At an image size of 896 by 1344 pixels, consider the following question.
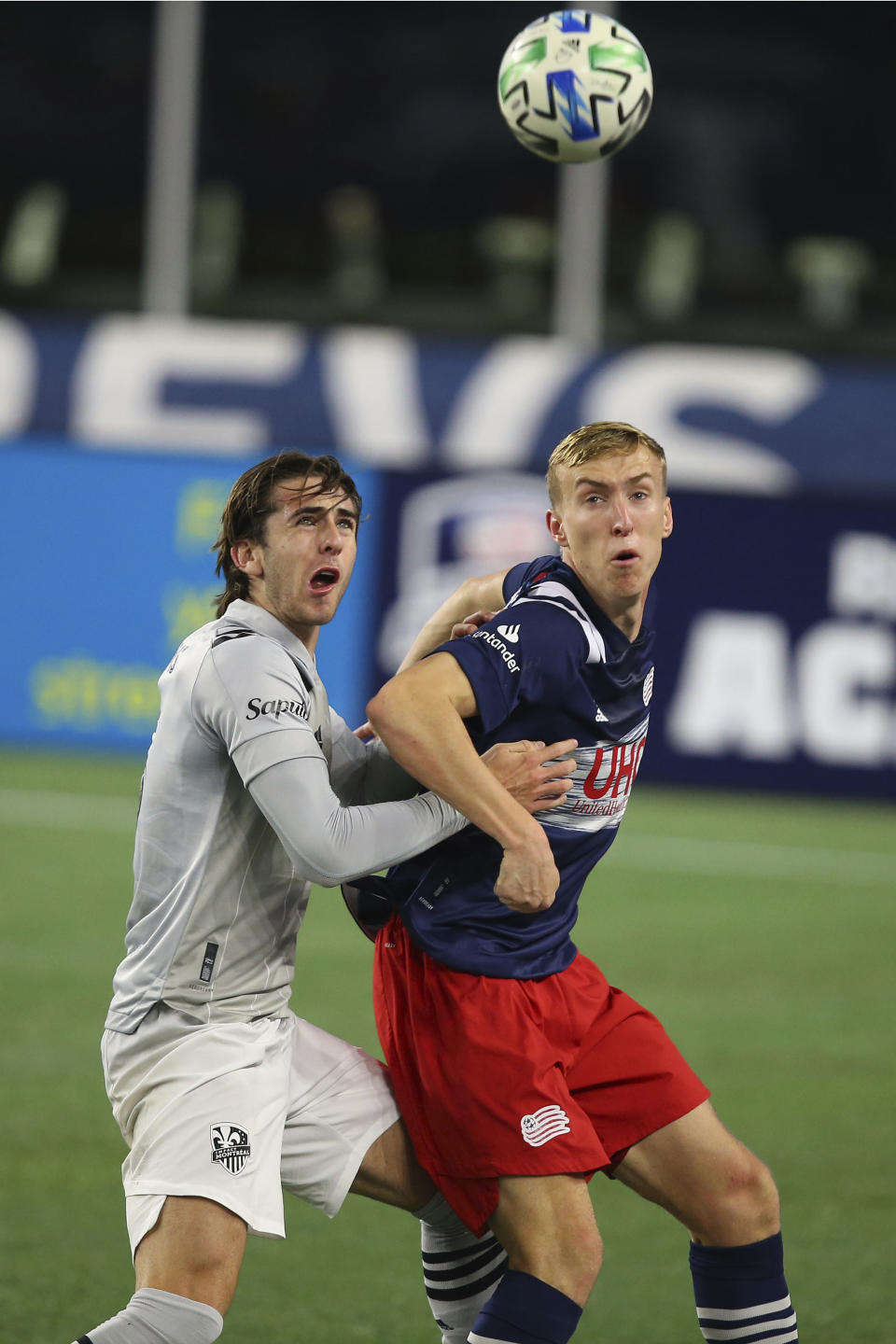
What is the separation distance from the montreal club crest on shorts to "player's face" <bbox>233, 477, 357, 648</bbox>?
981 mm

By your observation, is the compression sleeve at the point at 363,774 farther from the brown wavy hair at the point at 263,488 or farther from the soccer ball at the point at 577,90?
the soccer ball at the point at 577,90

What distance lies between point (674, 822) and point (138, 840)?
843 centimetres

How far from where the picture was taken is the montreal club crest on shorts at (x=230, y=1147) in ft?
10.8

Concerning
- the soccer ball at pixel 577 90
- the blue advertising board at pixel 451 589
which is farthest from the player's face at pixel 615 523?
the blue advertising board at pixel 451 589

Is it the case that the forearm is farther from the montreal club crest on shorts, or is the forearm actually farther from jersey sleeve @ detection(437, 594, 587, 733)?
the montreal club crest on shorts

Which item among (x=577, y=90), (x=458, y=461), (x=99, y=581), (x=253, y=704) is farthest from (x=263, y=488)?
(x=99, y=581)

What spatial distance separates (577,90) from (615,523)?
175 cm

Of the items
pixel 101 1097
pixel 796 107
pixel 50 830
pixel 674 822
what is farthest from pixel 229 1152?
pixel 796 107

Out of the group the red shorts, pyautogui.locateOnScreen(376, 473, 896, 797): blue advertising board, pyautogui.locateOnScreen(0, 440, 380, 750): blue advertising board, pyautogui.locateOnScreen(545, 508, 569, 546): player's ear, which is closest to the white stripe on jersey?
pyautogui.locateOnScreen(545, 508, 569, 546): player's ear

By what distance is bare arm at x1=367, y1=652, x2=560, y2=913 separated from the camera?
3297mm

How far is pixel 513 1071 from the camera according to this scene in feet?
11.4

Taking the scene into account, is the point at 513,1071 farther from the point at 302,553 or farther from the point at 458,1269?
the point at 302,553

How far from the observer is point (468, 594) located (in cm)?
410

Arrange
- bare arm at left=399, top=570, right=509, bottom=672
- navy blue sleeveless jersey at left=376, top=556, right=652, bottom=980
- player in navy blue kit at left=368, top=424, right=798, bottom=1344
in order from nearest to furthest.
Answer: player in navy blue kit at left=368, top=424, right=798, bottom=1344 → navy blue sleeveless jersey at left=376, top=556, right=652, bottom=980 → bare arm at left=399, top=570, right=509, bottom=672
